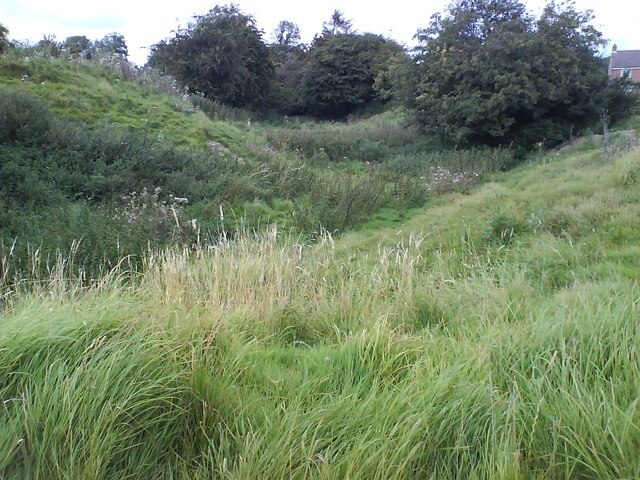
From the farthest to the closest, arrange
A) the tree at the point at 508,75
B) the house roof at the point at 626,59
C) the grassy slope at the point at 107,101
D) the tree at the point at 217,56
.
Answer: the house roof at the point at 626,59
the tree at the point at 217,56
the tree at the point at 508,75
the grassy slope at the point at 107,101

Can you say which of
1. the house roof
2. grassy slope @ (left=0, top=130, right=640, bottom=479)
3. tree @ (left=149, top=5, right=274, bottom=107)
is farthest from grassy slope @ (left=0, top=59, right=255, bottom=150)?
the house roof

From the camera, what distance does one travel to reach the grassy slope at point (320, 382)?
7.27ft

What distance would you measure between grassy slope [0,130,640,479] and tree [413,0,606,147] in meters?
15.3

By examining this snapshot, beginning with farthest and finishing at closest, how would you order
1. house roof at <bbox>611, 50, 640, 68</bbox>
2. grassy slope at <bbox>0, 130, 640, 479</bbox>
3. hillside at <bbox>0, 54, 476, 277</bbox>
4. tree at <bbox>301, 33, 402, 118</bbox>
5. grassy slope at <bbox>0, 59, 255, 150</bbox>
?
house roof at <bbox>611, 50, 640, 68</bbox> → tree at <bbox>301, 33, 402, 118</bbox> → grassy slope at <bbox>0, 59, 255, 150</bbox> → hillside at <bbox>0, 54, 476, 277</bbox> → grassy slope at <bbox>0, 130, 640, 479</bbox>

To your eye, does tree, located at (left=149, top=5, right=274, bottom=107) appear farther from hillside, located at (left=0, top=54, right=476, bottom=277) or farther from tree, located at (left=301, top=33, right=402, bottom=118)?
hillside, located at (left=0, top=54, right=476, bottom=277)

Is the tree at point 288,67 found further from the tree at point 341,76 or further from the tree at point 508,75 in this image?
the tree at point 508,75

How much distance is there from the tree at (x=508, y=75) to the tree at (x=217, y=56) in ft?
46.2

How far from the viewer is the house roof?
50.0m

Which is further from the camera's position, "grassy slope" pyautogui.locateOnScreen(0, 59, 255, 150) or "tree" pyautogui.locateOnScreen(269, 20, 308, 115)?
"tree" pyautogui.locateOnScreen(269, 20, 308, 115)

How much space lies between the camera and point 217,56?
29562 mm

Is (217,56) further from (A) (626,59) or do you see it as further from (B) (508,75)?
(A) (626,59)

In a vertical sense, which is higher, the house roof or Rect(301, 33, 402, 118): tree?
the house roof

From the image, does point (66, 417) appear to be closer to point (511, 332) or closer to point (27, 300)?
point (27, 300)

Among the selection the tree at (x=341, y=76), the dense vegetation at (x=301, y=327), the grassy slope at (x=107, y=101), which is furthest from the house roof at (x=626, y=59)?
the grassy slope at (x=107, y=101)
